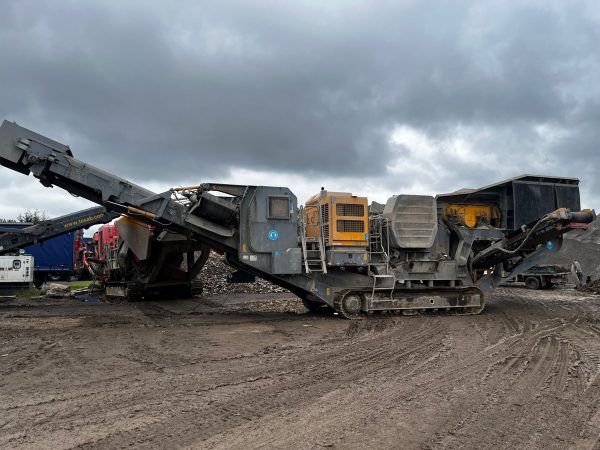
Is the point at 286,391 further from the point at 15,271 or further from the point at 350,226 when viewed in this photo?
the point at 15,271

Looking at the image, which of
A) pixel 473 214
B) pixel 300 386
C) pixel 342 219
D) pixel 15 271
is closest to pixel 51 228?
pixel 15 271

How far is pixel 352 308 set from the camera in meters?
11.1

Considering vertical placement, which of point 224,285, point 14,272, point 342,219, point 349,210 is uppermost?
point 349,210

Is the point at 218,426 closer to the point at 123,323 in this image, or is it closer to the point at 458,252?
the point at 123,323

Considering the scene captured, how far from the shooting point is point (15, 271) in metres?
A: 18.8

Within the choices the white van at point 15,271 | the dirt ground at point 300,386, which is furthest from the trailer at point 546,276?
the white van at point 15,271

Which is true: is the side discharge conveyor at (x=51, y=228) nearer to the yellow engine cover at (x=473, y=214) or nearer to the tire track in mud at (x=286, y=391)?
the yellow engine cover at (x=473, y=214)

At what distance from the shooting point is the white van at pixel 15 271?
18578 mm

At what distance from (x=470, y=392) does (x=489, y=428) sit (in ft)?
3.50

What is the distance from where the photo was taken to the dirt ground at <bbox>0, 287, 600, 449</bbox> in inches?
151

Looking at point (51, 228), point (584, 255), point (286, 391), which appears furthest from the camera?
point (584, 255)

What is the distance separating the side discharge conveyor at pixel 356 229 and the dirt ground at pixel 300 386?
1542 mm

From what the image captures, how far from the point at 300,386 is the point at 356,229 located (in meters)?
6.30

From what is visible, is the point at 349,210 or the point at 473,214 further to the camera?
the point at 473,214
